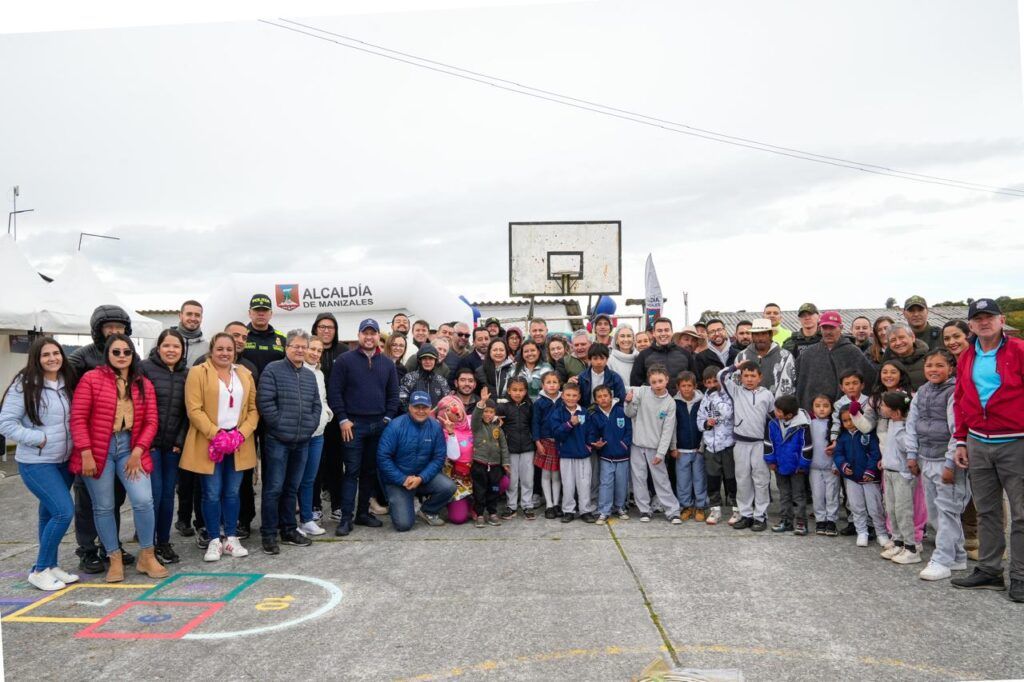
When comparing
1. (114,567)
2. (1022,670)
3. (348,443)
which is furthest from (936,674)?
(114,567)

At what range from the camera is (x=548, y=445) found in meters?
6.89

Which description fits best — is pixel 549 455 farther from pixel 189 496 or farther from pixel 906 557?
pixel 189 496

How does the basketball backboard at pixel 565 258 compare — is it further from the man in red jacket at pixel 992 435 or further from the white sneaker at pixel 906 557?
the man in red jacket at pixel 992 435

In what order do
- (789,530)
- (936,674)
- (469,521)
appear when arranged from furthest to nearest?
(469,521) → (789,530) → (936,674)

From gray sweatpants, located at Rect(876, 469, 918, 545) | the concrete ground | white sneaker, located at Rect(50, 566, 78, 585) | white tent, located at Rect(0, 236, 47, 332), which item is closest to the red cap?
gray sweatpants, located at Rect(876, 469, 918, 545)

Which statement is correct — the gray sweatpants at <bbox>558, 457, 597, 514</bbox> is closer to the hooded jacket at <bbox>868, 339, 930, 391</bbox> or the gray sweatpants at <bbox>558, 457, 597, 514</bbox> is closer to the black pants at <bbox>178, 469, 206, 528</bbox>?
the hooded jacket at <bbox>868, 339, 930, 391</bbox>

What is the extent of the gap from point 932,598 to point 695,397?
284 cm

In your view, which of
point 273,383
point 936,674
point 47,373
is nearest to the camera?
point 936,674

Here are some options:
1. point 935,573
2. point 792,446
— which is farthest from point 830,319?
point 935,573

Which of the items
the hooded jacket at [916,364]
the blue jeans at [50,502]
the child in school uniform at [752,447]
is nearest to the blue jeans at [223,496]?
the blue jeans at [50,502]

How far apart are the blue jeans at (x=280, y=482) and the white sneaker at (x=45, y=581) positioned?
1.10 m

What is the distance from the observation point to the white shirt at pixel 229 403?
18.1 feet

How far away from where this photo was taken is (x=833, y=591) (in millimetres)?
4609

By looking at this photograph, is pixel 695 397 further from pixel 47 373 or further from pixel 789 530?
pixel 47 373
